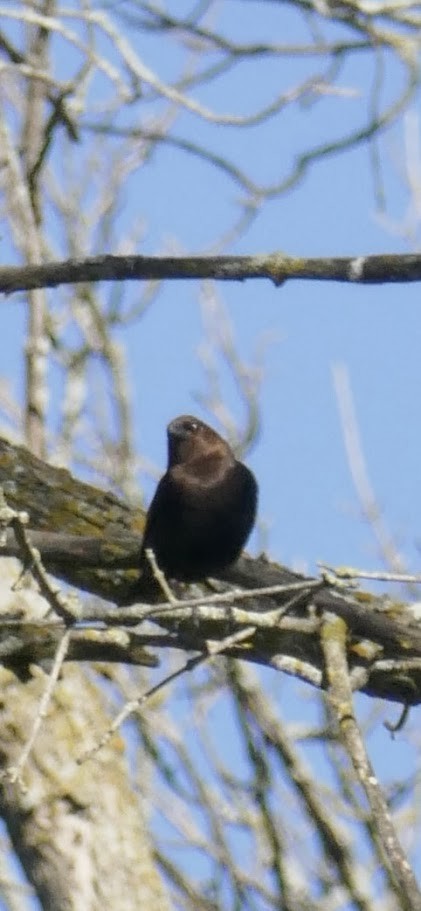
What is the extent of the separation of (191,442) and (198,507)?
0.15 m

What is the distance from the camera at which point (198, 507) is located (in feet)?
12.0

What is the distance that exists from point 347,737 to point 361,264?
33.5 inches

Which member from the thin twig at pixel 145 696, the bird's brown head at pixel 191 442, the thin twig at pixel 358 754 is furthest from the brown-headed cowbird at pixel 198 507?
the thin twig at pixel 145 696

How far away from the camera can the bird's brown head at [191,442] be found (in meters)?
3.71

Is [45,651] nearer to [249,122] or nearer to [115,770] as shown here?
[115,770]

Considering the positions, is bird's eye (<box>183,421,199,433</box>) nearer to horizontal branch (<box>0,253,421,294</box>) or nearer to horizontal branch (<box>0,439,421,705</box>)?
horizontal branch (<box>0,439,421,705</box>)

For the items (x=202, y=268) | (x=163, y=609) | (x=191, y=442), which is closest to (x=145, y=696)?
(x=163, y=609)

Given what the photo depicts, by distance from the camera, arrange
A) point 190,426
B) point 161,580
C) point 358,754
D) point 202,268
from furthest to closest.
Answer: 1. point 190,426
2. point 202,268
3. point 161,580
4. point 358,754

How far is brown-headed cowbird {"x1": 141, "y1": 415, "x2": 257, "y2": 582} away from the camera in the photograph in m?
3.55

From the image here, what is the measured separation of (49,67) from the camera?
6.33 m

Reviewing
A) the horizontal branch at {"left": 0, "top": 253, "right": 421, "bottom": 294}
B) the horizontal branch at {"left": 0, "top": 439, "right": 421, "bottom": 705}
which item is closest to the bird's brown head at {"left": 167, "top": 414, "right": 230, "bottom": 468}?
the horizontal branch at {"left": 0, "top": 439, "right": 421, "bottom": 705}

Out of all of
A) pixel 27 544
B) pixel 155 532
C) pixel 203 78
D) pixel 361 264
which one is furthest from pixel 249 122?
pixel 27 544

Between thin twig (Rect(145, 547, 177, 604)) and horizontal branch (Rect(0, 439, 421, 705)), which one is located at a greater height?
thin twig (Rect(145, 547, 177, 604))

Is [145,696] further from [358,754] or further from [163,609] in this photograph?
[358,754]
